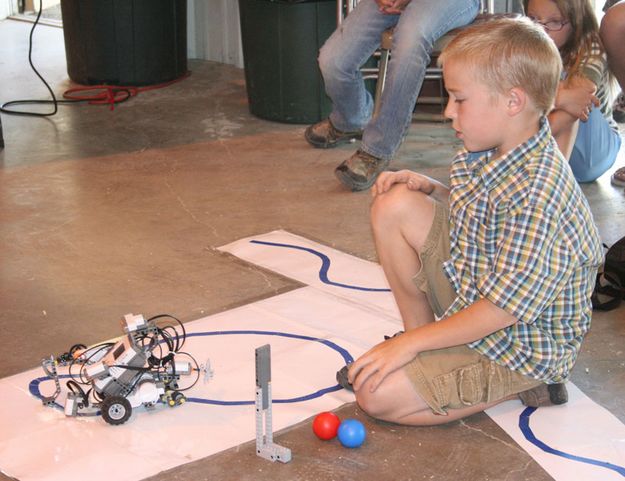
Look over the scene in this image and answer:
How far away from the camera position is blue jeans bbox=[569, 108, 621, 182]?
294 centimetres

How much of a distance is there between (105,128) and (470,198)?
2.38 meters

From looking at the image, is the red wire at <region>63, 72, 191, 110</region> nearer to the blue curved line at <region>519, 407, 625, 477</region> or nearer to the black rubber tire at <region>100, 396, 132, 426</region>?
the black rubber tire at <region>100, 396, 132, 426</region>

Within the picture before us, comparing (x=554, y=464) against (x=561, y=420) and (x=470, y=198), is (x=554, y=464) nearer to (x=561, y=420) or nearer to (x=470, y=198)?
(x=561, y=420)

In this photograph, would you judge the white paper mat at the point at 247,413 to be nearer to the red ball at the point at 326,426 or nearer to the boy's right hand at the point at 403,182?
the red ball at the point at 326,426

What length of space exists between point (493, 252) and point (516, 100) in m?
0.26

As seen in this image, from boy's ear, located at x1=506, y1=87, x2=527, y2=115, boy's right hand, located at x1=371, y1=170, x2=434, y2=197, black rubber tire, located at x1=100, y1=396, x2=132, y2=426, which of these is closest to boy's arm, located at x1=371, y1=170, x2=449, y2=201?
boy's right hand, located at x1=371, y1=170, x2=434, y2=197

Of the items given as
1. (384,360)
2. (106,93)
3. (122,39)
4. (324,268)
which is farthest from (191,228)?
(122,39)

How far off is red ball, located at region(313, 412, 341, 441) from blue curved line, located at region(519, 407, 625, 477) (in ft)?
1.10

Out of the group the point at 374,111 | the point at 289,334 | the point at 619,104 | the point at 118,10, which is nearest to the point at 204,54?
the point at 118,10

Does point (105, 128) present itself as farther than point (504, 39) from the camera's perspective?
Yes

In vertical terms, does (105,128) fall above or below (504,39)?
below

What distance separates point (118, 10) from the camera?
4.34 metres

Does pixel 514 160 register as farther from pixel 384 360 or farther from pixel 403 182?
pixel 384 360

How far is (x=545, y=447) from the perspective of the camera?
5.57 feet
